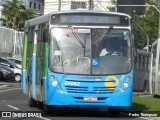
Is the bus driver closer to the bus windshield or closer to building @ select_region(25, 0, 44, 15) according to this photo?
the bus windshield

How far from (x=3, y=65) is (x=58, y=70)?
88.2ft

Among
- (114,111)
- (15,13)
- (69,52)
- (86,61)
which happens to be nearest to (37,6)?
(15,13)

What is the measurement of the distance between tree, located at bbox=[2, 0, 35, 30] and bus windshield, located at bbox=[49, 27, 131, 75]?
190 feet

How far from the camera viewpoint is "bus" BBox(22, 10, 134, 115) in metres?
16.1

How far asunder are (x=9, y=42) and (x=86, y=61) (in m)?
41.2

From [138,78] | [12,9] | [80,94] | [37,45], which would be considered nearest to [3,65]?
[138,78]

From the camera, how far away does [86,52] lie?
644 inches

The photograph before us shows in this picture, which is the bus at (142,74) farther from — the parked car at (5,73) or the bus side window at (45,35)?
the bus side window at (45,35)

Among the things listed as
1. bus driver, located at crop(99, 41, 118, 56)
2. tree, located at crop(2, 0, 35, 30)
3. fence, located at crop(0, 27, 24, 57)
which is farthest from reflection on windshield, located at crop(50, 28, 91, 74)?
tree, located at crop(2, 0, 35, 30)

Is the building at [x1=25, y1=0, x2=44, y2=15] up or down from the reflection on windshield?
up

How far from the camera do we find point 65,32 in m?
16.5

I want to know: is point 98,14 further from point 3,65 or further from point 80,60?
point 3,65

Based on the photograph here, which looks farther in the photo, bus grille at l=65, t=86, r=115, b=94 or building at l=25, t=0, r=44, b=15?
building at l=25, t=0, r=44, b=15

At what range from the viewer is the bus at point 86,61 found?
16109 mm
